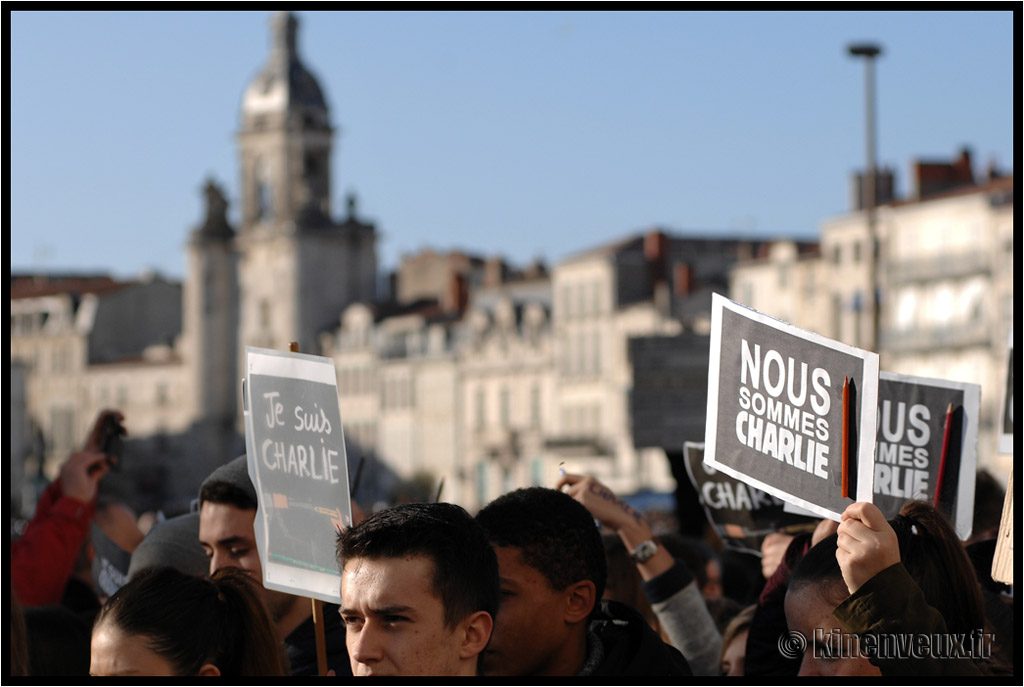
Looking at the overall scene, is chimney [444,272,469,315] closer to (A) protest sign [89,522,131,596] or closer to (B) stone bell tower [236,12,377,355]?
(B) stone bell tower [236,12,377,355]

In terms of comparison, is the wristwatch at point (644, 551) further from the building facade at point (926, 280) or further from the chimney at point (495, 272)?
the chimney at point (495, 272)

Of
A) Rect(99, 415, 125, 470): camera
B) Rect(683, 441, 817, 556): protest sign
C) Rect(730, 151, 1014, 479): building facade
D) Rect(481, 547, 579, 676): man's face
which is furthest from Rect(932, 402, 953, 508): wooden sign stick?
Rect(730, 151, 1014, 479): building facade

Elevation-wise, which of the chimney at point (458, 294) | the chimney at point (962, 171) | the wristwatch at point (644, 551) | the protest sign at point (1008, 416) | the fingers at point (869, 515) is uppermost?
the chimney at point (962, 171)

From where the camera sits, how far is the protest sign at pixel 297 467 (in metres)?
5.39

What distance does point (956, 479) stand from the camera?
5.86m

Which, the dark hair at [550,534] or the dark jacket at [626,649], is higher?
the dark hair at [550,534]

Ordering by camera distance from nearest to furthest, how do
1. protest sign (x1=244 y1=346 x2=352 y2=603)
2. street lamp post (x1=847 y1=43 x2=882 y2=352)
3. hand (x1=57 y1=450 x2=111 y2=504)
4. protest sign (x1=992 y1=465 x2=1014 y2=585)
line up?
1. protest sign (x1=992 y1=465 x2=1014 y2=585)
2. protest sign (x1=244 y1=346 x2=352 y2=603)
3. hand (x1=57 y1=450 x2=111 y2=504)
4. street lamp post (x1=847 y1=43 x2=882 y2=352)

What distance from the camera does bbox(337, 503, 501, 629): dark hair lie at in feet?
14.3

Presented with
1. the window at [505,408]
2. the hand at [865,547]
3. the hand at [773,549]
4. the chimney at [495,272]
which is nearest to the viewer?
the hand at [865,547]

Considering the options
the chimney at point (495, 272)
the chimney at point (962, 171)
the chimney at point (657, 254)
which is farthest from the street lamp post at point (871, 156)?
the chimney at point (495, 272)

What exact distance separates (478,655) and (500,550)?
0.56m

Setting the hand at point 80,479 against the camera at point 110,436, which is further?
the camera at point 110,436

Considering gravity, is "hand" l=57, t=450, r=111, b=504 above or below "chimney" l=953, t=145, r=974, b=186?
Answer: below

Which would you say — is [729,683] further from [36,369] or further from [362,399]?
[36,369]
